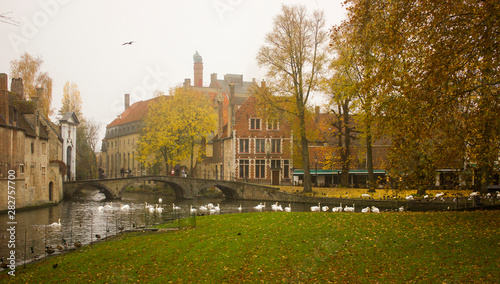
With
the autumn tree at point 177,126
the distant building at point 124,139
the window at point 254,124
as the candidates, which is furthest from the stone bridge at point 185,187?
the distant building at point 124,139

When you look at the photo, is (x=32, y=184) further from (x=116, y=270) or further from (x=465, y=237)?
(x=465, y=237)

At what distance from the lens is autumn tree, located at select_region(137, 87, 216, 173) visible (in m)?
49.3

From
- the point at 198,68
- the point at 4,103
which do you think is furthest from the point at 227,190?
the point at 198,68

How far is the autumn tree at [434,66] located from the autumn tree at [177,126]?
36515 millimetres

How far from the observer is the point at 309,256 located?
37.5 feet

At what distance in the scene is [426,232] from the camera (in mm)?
12648

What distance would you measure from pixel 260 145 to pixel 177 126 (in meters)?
8.93

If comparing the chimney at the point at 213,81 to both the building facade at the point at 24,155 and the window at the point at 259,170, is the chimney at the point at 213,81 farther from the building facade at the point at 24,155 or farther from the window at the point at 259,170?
the building facade at the point at 24,155

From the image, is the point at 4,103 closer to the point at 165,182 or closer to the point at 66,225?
the point at 66,225

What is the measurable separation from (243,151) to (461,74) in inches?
1440

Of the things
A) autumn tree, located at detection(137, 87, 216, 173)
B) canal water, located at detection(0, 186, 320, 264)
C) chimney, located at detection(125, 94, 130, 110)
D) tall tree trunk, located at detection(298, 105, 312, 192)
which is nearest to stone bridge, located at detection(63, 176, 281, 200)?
tall tree trunk, located at detection(298, 105, 312, 192)

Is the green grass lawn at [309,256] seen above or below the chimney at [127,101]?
below

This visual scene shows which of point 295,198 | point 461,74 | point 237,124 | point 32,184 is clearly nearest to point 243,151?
point 237,124

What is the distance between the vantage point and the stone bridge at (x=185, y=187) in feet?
136
